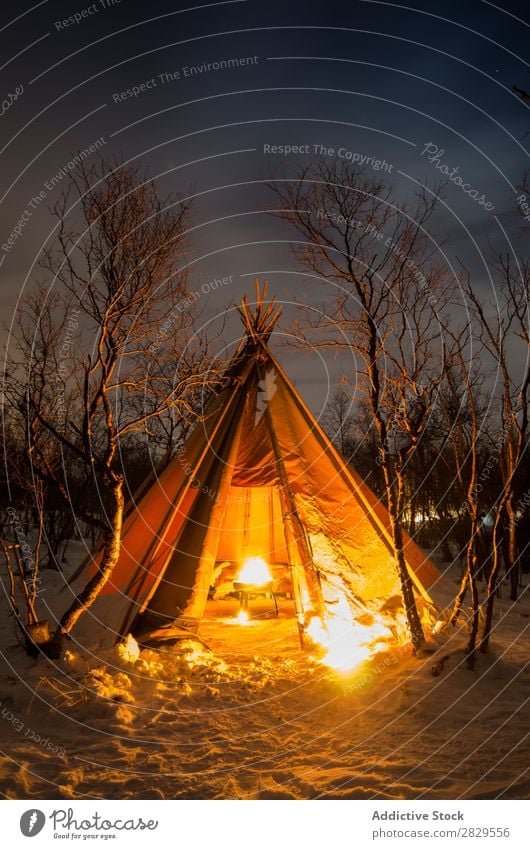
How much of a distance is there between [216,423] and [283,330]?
2.26 meters

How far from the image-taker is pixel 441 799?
3197 mm

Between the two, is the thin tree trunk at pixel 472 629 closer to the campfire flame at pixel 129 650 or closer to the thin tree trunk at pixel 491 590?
the thin tree trunk at pixel 491 590

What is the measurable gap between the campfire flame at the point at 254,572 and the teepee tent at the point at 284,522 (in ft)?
7.26

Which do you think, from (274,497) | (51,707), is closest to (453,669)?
(51,707)

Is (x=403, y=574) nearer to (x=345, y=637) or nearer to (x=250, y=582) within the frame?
(x=345, y=637)

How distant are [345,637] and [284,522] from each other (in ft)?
5.59

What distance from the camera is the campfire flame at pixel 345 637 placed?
580cm

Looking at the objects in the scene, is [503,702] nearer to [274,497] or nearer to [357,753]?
[357,753]

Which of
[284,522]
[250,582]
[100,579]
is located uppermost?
[284,522]

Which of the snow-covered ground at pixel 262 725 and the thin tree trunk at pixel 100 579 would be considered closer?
the snow-covered ground at pixel 262 725

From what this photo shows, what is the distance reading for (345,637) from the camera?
6363 millimetres

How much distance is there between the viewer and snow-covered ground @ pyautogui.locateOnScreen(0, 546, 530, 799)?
3432 mm

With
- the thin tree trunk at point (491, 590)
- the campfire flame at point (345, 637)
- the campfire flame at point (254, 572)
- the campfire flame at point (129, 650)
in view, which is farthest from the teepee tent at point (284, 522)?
the campfire flame at point (254, 572)

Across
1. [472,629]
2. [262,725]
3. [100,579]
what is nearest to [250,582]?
[100,579]
